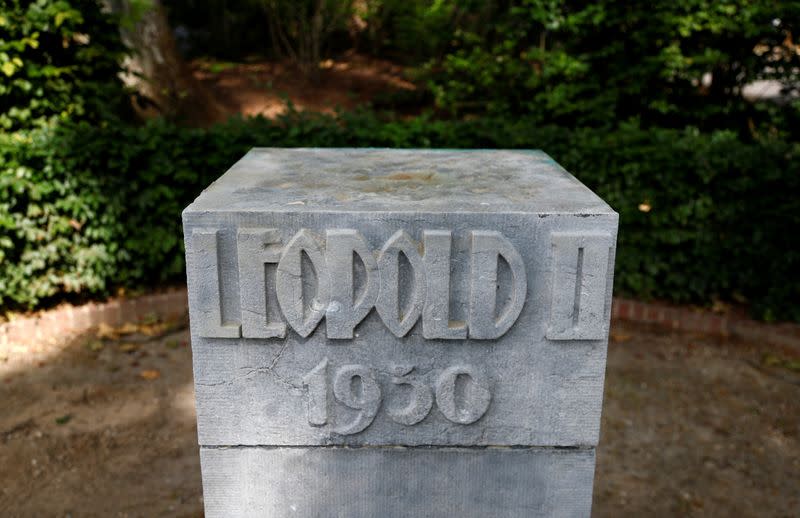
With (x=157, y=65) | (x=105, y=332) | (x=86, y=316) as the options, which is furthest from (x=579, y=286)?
(x=157, y=65)

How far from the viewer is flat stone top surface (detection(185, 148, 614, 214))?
2.40 m

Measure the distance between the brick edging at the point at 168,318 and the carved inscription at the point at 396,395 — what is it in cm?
362

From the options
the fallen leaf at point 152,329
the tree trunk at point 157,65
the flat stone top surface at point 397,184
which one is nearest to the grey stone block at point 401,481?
the flat stone top surface at point 397,184

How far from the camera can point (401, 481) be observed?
2598 millimetres

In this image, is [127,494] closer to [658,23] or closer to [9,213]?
[9,213]

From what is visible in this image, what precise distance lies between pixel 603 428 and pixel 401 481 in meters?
2.22

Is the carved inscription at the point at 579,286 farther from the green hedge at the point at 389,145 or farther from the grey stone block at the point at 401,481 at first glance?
the green hedge at the point at 389,145

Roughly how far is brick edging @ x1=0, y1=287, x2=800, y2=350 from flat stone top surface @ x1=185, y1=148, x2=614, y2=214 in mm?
2820

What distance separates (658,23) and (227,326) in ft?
19.0

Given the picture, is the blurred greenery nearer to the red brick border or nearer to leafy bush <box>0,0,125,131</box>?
leafy bush <box>0,0,125,131</box>

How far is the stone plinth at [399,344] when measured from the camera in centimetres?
235

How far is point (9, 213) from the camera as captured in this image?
5211mm

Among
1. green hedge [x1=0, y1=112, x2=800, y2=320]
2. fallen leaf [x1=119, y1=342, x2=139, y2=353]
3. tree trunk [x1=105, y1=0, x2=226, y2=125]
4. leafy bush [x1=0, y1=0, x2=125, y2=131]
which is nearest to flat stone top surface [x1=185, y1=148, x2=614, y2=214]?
green hedge [x1=0, y1=112, x2=800, y2=320]

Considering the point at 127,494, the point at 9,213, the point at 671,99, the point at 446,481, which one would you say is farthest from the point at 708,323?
the point at 9,213
